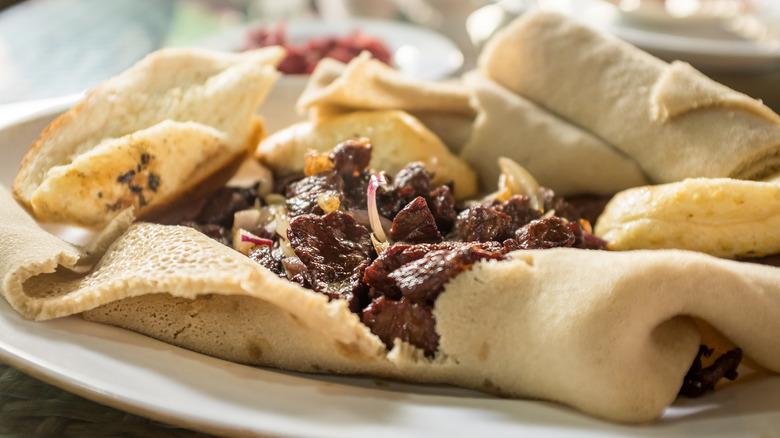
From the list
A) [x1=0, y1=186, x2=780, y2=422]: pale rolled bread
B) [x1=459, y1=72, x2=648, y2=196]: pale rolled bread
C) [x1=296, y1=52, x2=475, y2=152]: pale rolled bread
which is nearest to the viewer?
[x1=0, y1=186, x2=780, y2=422]: pale rolled bread

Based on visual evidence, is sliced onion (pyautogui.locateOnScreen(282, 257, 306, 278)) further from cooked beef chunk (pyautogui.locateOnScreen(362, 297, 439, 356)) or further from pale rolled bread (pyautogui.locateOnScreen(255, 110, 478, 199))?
pale rolled bread (pyautogui.locateOnScreen(255, 110, 478, 199))

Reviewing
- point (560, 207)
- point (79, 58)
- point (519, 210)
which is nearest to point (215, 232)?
point (519, 210)

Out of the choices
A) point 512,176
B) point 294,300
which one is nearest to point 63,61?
point 512,176

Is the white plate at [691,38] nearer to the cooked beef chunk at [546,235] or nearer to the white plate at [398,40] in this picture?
the white plate at [398,40]

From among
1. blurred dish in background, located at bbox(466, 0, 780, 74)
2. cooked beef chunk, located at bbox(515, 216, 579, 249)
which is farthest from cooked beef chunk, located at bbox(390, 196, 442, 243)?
blurred dish in background, located at bbox(466, 0, 780, 74)

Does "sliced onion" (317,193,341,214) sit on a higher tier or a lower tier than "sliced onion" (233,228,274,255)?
higher

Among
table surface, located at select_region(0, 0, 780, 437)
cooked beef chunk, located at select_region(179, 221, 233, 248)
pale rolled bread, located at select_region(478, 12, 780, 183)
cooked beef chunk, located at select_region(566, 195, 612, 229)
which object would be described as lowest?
table surface, located at select_region(0, 0, 780, 437)

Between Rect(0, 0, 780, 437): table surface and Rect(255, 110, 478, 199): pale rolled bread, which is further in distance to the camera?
Rect(255, 110, 478, 199): pale rolled bread

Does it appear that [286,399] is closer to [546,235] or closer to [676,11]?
[546,235]
